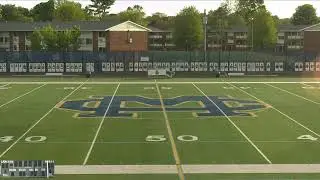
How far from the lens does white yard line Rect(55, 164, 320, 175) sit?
1423 cm

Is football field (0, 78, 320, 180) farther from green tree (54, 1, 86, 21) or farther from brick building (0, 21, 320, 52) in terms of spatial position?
green tree (54, 1, 86, 21)

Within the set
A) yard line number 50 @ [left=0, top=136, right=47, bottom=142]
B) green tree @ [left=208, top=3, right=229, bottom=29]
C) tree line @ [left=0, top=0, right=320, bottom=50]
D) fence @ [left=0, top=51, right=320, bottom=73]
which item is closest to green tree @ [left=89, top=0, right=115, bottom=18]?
tree line @ [left=0, top=0, right=320, bottom=50]

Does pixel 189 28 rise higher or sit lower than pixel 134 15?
lower

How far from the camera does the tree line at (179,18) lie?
74.5 metres

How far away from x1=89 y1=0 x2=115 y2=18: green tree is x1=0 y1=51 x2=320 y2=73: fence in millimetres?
89053

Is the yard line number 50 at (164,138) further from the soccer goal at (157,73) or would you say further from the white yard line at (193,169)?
the soccer goal at (157,73)

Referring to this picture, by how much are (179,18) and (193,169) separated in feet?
246

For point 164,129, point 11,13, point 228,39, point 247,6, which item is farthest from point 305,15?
point 164,129

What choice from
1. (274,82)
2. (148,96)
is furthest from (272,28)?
(148,96)

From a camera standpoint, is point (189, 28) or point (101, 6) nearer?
point (189, 28)

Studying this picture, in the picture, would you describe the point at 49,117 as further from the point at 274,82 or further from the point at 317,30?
the point at 317,30

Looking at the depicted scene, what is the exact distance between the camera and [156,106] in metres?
28.0

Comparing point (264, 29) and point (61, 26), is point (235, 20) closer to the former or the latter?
point (264, 29)

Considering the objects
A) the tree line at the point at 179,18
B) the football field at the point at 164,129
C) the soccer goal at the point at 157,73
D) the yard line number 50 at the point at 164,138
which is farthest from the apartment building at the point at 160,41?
the yard line number 50 at the point at 164,138
